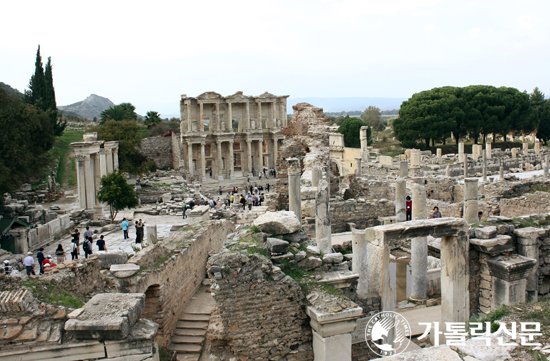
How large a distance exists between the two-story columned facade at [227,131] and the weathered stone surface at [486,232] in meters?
44.6

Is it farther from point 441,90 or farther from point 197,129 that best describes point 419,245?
point 441,90

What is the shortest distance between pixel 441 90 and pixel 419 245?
53.1 meters

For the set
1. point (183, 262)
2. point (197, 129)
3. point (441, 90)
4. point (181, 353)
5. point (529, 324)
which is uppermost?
point (441, 90)

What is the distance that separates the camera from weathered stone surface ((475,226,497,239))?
905 centimetres

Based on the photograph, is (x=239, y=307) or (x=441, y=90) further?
(x=441, y=90)

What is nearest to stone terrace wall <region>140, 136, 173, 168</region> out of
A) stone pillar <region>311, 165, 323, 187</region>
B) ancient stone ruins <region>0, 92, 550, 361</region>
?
ancient stone ruins <region>0, 92, 550, 361</region>

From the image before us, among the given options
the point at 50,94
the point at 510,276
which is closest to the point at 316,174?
the point at 510,276

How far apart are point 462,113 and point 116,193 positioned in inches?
1745

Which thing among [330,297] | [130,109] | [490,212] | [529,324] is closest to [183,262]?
[330,297]

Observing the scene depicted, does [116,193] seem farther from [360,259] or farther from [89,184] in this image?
[360,259]

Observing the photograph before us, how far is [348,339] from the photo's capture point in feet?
21.8

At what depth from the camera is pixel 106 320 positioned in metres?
5.30

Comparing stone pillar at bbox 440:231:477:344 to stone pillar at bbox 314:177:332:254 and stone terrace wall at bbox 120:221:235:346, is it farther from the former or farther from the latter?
stone terrace wall at bbox 120:221:235:346

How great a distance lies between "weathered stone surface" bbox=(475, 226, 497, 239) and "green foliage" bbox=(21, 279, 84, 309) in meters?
7.26
